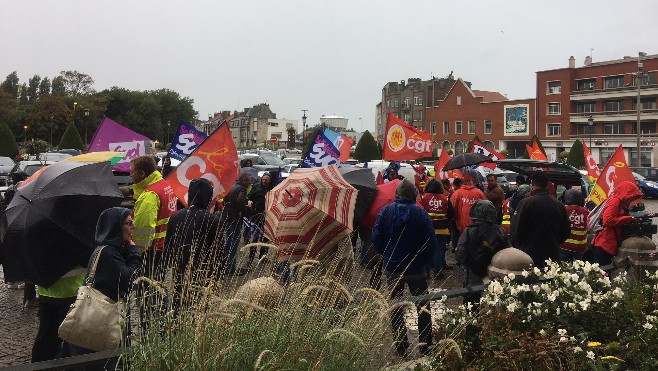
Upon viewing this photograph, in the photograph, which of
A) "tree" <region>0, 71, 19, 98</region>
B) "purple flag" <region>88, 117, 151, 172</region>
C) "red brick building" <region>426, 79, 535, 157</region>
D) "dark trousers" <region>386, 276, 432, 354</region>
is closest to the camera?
"dark trousers" <region>386, 276, 432, 354</region>

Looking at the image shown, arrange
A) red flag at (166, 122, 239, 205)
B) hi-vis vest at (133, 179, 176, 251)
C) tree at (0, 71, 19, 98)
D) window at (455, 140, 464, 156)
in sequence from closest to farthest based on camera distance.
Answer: hi-vis vest at (133, 179, 176, 251)
red flag at (166, 122, 239, 205)
window at (455, 140, 464, 156)
tree at (0, 71, 19, 98)

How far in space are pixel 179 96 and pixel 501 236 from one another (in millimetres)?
86268

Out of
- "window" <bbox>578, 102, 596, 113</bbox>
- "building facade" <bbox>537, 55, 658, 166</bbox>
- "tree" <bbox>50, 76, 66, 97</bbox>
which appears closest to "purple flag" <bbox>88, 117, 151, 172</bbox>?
"building facade" <bbox>537, 55, 658, 166</bbox>

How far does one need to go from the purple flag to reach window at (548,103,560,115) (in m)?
62.0

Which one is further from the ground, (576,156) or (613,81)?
(613,81)

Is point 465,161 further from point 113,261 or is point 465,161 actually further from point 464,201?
point 113,261

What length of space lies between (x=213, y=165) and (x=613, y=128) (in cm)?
6243

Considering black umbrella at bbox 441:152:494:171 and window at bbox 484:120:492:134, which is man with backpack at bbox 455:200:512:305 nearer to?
black umbrella at bbox 441:152:494:171

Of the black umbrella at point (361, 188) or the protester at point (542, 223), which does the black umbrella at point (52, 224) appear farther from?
the protester at point (542, 223)

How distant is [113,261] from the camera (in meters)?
3.92

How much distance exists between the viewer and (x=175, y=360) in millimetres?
2641

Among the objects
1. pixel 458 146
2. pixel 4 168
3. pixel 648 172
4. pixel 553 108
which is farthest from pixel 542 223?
pixel 458 146

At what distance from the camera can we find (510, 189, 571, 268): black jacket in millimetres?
6734

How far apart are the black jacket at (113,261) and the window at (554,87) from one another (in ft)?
220
